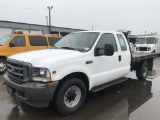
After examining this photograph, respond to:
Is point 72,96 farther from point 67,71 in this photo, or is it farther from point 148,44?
point 148,44

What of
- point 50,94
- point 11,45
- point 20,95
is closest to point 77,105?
point 50,94

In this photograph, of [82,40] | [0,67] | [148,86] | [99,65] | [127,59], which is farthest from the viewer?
[0,67]

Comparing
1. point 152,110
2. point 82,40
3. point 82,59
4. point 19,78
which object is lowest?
point 152,110

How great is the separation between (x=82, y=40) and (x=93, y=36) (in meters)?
0.32

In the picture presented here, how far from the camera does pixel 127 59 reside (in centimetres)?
574

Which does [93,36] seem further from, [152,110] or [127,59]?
[152,110]

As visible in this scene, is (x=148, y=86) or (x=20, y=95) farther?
(x=148, y=86)

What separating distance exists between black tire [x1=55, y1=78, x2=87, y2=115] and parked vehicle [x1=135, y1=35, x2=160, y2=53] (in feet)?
52.9

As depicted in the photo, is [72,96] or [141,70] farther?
[141,70]

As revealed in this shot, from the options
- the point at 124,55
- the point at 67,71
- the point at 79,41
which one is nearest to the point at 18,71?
the point at 67,71

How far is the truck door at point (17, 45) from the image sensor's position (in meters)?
8.72

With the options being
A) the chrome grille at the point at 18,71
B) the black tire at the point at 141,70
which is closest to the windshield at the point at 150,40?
the black tire at the point at 141,70

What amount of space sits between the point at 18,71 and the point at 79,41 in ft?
6.17

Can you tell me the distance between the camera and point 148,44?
1956 centimetres
